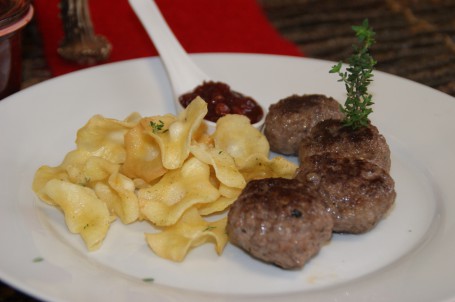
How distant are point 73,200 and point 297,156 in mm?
1699

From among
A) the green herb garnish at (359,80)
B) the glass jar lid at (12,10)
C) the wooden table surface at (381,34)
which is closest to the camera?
the green herb garnish at (359,80)

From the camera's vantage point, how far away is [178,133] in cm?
472

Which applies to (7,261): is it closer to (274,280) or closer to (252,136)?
(274,280)

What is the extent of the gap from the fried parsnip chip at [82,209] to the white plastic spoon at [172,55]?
4.61 ft

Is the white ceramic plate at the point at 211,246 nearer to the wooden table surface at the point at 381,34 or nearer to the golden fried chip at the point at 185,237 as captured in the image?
the golden fried chip at the point at 185,237

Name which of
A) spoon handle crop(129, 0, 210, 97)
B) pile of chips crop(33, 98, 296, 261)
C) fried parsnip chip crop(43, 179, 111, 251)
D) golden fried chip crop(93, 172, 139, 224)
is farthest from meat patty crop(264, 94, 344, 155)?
fried parsnip chip crop(43, 179, 111, 251)

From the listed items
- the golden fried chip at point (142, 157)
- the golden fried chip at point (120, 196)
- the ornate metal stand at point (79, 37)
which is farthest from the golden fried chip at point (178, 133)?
the ornate metal stand at point (79, 37)

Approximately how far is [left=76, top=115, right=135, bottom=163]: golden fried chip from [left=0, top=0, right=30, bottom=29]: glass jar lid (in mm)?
1095

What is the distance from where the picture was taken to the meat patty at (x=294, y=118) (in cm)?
509

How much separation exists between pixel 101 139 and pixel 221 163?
92cm

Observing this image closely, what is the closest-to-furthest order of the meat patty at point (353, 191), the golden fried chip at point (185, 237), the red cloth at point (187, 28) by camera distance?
the golden fried chip at point (185, 237)
the meat patty at point (353, 191)
the red cloth at point (187, 28)

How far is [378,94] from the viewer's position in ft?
19.5

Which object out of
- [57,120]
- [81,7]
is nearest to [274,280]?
[57,120]

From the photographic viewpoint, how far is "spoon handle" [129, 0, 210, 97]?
5.91 meters
